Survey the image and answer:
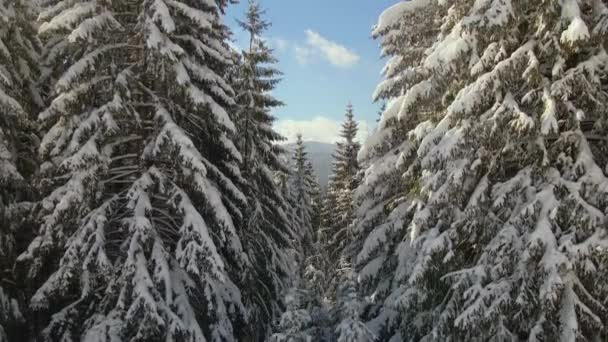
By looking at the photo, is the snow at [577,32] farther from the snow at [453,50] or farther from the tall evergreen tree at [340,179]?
the tall evergreen tree at [340,179]

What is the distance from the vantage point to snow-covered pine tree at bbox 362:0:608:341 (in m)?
8.80

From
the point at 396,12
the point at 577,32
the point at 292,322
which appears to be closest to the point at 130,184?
the point at 292,322

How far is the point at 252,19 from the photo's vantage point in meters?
22.1

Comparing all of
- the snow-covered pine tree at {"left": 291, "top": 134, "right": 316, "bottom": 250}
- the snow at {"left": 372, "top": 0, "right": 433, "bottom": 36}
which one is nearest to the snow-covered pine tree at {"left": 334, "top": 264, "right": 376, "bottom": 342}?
the snow at {"left": 372, "top": 0, "right": 433, "bottom": 36}

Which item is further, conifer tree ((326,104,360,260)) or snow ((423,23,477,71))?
conifer tree ((326,104,360,260))

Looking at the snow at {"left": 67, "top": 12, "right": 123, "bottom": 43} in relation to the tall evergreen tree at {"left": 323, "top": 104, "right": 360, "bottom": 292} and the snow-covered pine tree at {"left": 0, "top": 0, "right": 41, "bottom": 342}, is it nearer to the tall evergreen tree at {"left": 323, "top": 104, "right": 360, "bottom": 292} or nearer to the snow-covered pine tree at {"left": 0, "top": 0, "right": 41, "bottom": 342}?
the snow-covered pine tree at {"left": 0, "top": 0, "right": 41, "bottom": 342}

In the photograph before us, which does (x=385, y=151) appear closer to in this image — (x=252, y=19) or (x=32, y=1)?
(x=252, y=19)

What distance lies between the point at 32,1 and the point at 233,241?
9568 mm

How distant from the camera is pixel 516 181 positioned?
980 cm

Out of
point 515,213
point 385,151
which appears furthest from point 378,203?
point 515,213

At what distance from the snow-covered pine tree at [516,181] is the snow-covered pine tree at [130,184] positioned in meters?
4.77

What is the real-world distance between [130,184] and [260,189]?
666 cm

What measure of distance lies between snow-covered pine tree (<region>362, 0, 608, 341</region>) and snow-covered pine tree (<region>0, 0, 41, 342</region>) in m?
9.53

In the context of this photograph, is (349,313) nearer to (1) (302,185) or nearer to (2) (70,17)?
(2) (70,17)
